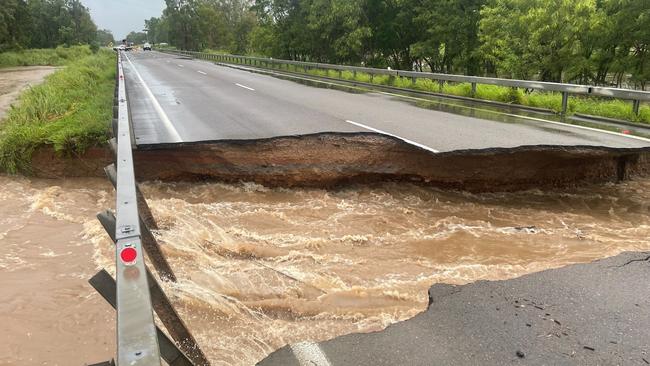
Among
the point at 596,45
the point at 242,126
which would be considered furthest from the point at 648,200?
the point at 596,45

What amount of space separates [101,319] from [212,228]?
6.48 ft

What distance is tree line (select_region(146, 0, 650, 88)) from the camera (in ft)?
62.1

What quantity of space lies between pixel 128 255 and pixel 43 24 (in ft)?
429

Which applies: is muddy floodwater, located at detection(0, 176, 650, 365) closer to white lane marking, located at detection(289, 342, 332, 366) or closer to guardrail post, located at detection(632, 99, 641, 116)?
white lane marking, located at detection(289, 342, 332, 366)

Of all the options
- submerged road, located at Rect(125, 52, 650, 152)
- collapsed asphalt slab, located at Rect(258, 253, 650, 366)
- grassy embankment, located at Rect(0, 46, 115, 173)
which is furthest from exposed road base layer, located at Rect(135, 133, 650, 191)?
collapsed asphalt slab, located at Rect(258, 253, 650, 366)

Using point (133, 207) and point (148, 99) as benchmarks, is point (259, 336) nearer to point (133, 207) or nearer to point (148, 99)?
point (133, 207)

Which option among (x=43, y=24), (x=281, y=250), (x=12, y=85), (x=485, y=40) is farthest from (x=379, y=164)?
(x=43, y=24)

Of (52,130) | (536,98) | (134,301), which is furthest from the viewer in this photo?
(536,98)

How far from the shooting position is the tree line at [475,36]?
62.1 feet

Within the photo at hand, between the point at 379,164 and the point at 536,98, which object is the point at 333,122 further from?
the point at 536,98

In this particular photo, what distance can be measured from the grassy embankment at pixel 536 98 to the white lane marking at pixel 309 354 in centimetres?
1061

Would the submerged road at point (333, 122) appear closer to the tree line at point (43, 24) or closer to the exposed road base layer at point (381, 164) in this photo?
the exposed road base layer at point (381, 164)

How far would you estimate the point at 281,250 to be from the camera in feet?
17.7

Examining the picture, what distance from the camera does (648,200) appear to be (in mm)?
7074
